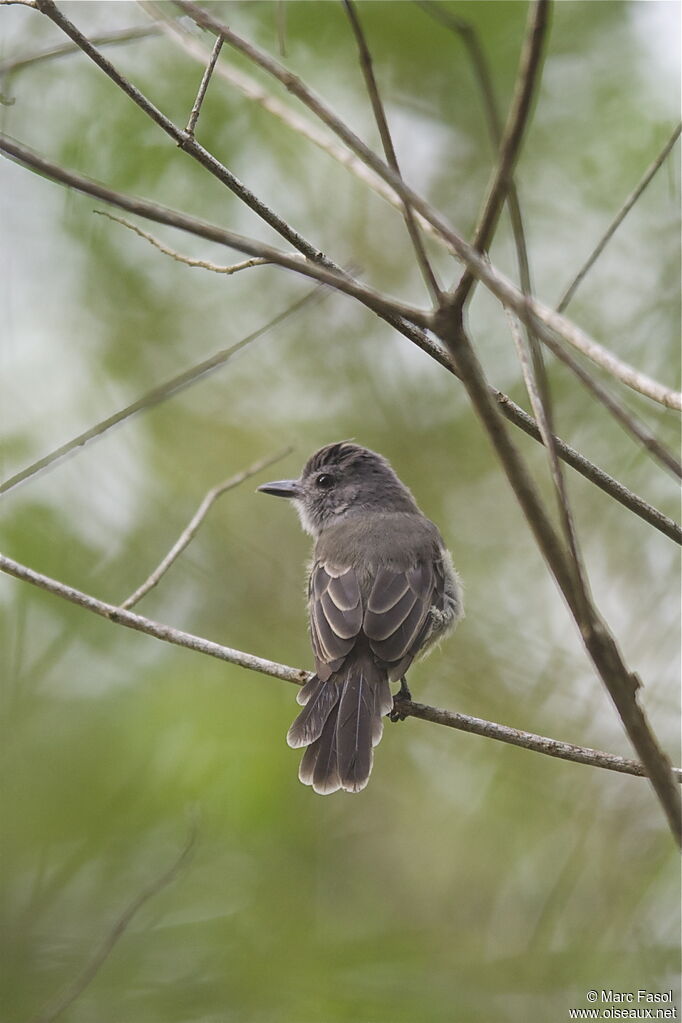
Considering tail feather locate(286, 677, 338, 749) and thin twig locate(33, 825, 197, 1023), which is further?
tail feather locate(286, 677, 338, 749)

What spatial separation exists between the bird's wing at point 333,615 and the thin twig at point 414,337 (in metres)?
1.56

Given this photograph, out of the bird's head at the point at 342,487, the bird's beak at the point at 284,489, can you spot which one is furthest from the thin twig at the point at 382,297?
the bird's beak at the point at 284,489

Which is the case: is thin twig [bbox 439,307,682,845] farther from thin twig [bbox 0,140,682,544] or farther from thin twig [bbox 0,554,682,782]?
thin twig [bbox 0,554,682,782]

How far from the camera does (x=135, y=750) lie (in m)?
4.91

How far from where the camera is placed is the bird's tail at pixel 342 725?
147 inches

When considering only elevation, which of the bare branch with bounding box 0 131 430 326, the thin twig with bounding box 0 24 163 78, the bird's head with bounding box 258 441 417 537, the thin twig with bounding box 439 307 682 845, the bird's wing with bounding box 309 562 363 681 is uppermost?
the bird's head with bounding box 258 441 417 537

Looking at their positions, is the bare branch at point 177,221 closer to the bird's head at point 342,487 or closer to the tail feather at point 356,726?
the tail feather at point 356,726

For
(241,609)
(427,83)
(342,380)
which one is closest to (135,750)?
(241,609)

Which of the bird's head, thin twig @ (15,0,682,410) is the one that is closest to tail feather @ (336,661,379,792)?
the bird's head

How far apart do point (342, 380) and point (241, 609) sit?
1.57 m

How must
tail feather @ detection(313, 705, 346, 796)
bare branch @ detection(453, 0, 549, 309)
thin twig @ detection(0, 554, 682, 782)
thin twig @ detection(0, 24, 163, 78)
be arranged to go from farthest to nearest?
1. tail feather @ detection(313, 705, 346, 796)
2. thin twig @ detection(0, 554, 682, 782)
3. thin twig @ detection(0, 24, 163, 78)
4. bare branch @ detection(453, 0, 549, 309)

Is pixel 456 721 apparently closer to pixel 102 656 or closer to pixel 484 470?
pixel 102 656

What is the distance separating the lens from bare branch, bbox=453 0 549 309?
1496 mm

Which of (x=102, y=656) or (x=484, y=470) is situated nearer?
Answer: (x=102, y=656)
